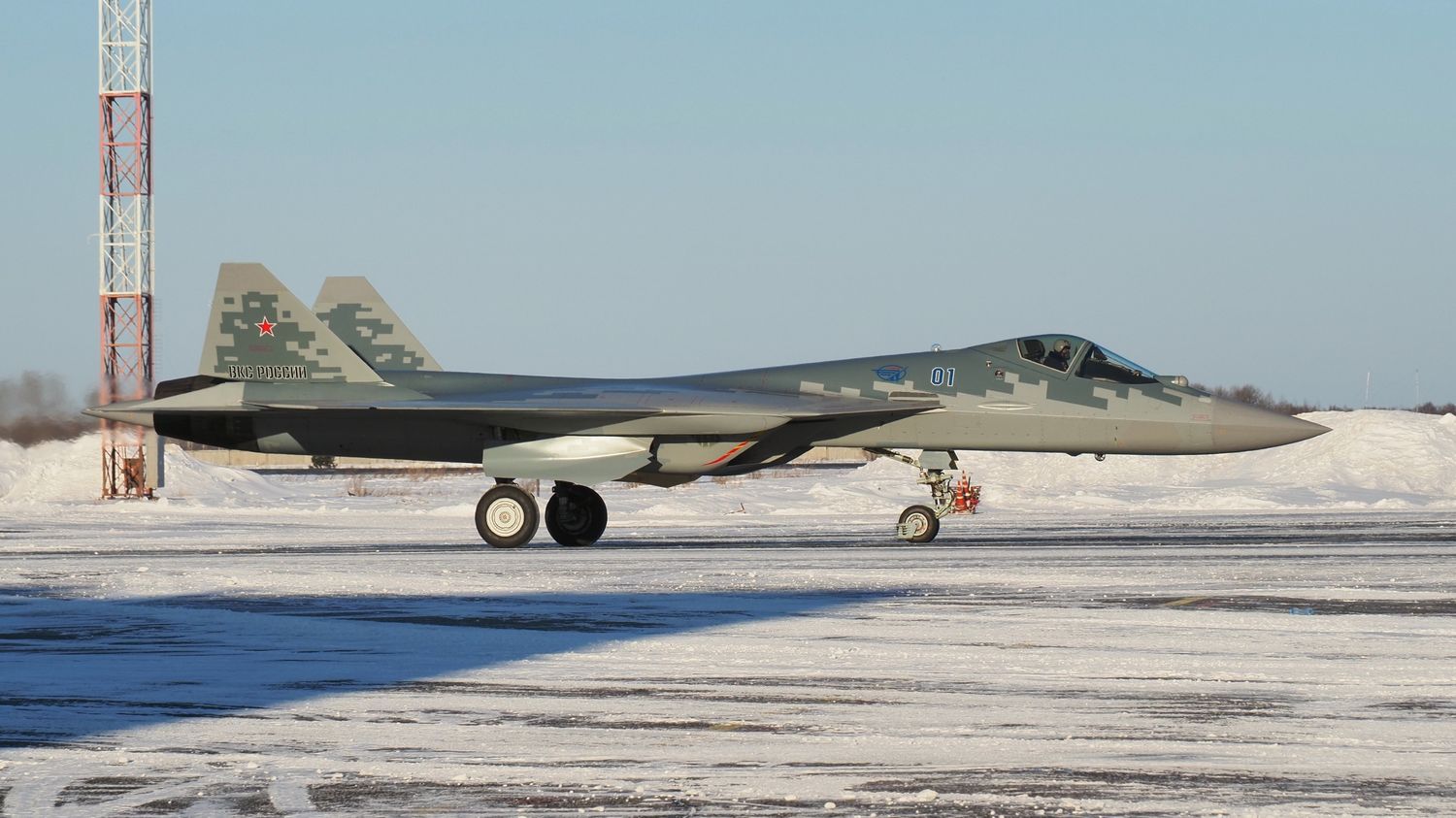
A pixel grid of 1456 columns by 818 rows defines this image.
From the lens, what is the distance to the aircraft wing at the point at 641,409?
834 inches

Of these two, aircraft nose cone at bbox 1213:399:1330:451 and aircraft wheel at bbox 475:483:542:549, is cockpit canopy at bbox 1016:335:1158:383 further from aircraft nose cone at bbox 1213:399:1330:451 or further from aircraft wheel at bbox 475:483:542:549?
aircraft wheel at bbox 475:483:542:549

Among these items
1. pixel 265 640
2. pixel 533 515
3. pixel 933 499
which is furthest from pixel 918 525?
pixel 265 640

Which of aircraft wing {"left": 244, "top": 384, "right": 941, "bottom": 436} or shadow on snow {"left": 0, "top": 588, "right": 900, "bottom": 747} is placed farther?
aircraft wing {"left": 244, "top": 384, "right": 941, "bottom": 436}

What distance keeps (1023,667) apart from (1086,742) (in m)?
2.24

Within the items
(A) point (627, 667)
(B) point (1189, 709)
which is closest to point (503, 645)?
(A) point (627, 667)

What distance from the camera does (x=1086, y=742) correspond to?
271 inches

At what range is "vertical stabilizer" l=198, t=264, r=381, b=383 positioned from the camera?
22.8 meters

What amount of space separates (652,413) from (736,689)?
12.9m

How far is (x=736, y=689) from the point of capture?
848cm

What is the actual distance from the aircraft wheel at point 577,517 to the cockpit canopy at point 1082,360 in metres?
6.44

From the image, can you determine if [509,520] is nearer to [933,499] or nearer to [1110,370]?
[933,499]

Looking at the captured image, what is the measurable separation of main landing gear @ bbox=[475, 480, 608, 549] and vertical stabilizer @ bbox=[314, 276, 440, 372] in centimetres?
319

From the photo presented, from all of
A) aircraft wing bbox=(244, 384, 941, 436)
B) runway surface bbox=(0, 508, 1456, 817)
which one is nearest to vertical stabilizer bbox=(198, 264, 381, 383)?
aircraft wing bbox=(244, 384, 941, 436)

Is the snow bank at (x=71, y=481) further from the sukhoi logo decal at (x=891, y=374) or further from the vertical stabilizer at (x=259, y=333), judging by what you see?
the sukhoi logo decal at (x=891, y=374)
